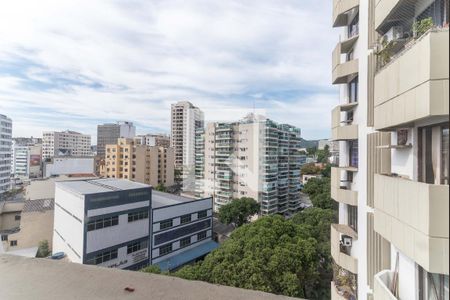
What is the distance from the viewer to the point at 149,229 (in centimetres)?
1045

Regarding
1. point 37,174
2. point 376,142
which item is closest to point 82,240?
point 376,142

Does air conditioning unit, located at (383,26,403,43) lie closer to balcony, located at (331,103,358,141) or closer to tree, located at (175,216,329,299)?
balcony, located at (331,103,358,141)

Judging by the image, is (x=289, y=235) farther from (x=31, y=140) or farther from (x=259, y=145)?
(x=31, y=140)

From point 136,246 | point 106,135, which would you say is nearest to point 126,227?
point 136,246

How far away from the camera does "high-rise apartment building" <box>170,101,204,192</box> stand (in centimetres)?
2564

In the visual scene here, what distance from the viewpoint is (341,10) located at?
3482 millimetres

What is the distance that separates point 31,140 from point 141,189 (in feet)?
123

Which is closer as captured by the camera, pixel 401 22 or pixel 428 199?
pixel 428 199

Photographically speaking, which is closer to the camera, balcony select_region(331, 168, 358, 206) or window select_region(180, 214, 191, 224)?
balcony select_region(331, 168, 358, 206)

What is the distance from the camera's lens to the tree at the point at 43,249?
11047mm

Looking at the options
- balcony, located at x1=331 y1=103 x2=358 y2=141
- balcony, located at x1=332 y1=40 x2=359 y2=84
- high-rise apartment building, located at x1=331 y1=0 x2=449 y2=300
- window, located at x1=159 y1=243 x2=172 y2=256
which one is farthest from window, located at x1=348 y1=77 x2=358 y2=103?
window, located at x1=159 y1=243 x2=172 y2=256

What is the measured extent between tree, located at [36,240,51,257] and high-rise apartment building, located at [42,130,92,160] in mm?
29632

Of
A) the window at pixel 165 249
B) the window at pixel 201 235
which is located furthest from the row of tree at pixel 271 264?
the window at pixel 201 235

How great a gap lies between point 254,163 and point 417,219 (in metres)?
18.6
